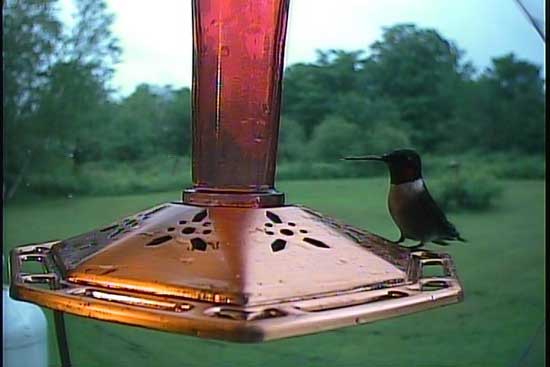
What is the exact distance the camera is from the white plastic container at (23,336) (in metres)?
1.21

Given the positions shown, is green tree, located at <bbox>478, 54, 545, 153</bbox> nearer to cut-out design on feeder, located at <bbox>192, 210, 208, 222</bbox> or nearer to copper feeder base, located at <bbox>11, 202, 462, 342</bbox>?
copper feeder base, located at <bbox>11, 202, 462, 342</bbox>

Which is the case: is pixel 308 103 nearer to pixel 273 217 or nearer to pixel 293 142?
pixel 293 142

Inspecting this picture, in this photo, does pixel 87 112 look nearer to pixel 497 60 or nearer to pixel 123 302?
pixel 497 60

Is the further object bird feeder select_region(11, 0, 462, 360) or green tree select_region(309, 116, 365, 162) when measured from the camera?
green tree select_region(309, 116, 365, 162)

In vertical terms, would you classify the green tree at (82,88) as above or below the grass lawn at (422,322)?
above

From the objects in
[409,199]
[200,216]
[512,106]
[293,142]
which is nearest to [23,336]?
[293,142]

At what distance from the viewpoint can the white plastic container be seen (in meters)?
1.21

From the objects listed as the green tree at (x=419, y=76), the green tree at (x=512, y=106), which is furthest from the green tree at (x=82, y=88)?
the green tree at (x=512, y=106)

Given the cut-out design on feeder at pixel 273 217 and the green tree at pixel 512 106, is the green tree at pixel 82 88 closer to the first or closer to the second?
the green tree at pixel 512 106

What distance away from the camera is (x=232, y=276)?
0.42 meters

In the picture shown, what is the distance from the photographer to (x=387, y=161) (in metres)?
0.84

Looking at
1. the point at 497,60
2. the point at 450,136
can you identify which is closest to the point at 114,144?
the point at 450,136

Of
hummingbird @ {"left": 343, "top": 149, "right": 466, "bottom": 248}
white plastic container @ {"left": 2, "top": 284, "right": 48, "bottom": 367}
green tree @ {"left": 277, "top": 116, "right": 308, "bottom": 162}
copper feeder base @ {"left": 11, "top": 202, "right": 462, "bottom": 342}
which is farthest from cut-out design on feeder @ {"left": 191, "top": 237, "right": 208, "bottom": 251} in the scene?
green tree @ {"left": 277, "top": 116, "right": 308, "bottom": 162}

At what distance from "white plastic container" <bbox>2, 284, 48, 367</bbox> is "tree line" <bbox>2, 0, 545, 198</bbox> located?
1.04ft
